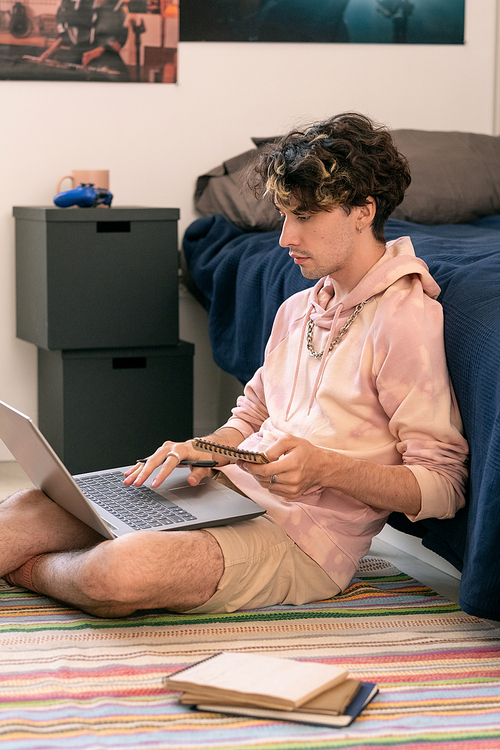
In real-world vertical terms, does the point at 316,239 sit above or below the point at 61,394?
above

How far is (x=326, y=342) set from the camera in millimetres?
1556

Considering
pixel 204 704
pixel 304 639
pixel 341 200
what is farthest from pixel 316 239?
pixel 204 704

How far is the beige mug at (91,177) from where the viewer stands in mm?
2656

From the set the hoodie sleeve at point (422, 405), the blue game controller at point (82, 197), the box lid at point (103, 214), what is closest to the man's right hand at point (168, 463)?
the hoodie sleeve at point (422, 405)

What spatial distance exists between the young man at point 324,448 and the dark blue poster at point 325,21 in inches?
57.3

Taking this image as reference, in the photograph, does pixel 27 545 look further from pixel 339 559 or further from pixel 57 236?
pixel 57 236

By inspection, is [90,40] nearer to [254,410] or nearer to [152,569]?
[254,410]

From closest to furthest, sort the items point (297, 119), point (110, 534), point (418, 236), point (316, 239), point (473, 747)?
point (473, 747) < point (110, 534) < point (316, 239) < point (418, 236) < point (297, 119)

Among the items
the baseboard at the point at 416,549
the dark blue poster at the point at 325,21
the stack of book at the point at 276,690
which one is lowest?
the baseboard at the point at 416,549

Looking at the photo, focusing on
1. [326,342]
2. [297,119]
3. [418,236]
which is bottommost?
[326,342]

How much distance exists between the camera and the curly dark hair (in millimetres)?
1459

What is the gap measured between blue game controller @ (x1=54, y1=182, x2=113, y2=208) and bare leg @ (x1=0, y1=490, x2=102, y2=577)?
118cm

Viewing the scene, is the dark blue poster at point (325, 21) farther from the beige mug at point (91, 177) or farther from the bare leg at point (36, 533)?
the bare leg at point (36, 533)

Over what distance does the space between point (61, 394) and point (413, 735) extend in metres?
1.59
